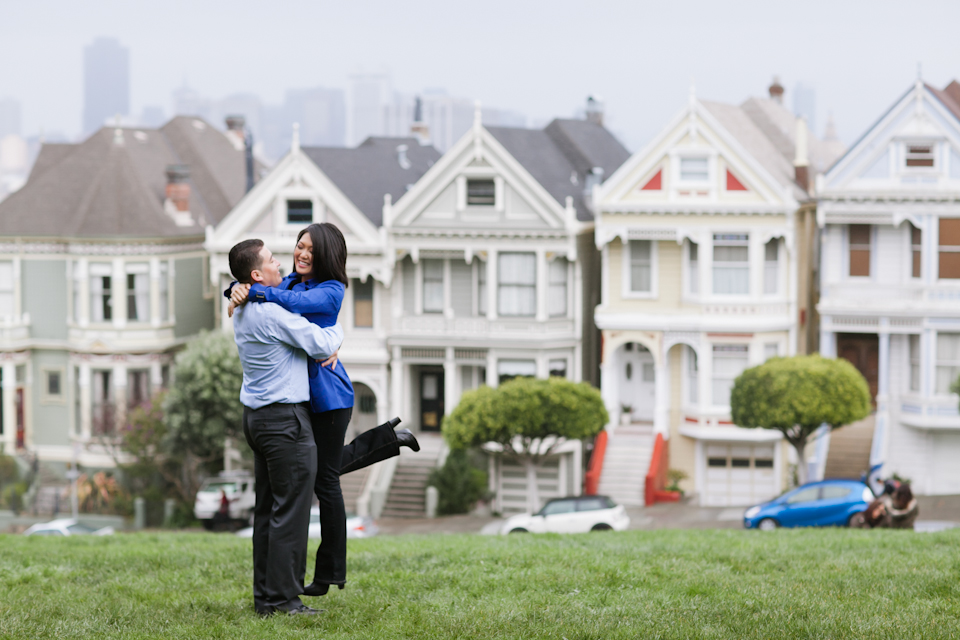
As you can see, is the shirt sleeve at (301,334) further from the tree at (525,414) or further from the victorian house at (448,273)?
the victorian house at (448,273)

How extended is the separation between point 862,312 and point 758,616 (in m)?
29.0

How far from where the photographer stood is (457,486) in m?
37.6

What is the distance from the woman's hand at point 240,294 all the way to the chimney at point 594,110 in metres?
42.3

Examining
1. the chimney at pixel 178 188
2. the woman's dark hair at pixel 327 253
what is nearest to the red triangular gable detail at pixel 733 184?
the chimney at pixel 178 188

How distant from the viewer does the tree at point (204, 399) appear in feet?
126

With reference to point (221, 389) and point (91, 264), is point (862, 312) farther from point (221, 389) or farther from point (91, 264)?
point (91, 264)

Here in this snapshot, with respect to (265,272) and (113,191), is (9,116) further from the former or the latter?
(265,272)

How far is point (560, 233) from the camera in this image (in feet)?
127

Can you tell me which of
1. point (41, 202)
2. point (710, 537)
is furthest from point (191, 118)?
point (710, 537)

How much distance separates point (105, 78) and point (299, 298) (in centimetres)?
19432

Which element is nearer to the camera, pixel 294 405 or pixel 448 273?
pixel 294 405

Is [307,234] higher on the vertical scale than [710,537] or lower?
higher

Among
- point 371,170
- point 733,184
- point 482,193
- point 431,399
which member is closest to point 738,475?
point 733,184

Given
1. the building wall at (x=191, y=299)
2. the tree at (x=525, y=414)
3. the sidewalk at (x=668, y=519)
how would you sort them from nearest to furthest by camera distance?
the sidewalk at (x=668, y=519) < the tree at (x=525, y=414) < the building wall at (x=191, y=299)
